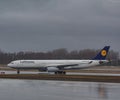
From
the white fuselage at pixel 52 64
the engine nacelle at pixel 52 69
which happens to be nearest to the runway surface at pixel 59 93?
the engine nacelle at pixel 52 69

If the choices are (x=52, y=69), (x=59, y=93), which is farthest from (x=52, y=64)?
(x=59, y=93)

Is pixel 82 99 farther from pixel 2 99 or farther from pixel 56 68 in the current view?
pixel 56 68

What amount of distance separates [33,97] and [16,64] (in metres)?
54.9

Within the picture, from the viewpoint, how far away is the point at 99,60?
7975 cm

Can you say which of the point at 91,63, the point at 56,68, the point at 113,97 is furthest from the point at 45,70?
the point at 113,97

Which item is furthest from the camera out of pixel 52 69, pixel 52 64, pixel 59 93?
pixel 52 64

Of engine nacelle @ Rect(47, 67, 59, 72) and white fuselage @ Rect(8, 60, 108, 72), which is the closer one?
engine nacelle @ Rect(47, 67, 59, 72)

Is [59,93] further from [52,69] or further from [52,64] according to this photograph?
[52,64]

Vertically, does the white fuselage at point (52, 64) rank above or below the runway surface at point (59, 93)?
above

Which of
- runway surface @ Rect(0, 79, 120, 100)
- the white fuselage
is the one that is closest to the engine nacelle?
the white fuselage

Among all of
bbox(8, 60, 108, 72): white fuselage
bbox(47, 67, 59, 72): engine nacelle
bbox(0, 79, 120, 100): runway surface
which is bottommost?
bbox(0, 79, 120, 100): runway surface

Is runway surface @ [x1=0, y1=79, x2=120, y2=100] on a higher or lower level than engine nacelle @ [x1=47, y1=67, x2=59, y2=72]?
lower

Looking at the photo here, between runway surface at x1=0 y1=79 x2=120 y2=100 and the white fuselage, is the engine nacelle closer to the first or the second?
the white fuselage

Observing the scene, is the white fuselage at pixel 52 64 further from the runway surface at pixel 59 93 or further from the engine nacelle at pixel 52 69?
the runway surface at pixel 59 93
